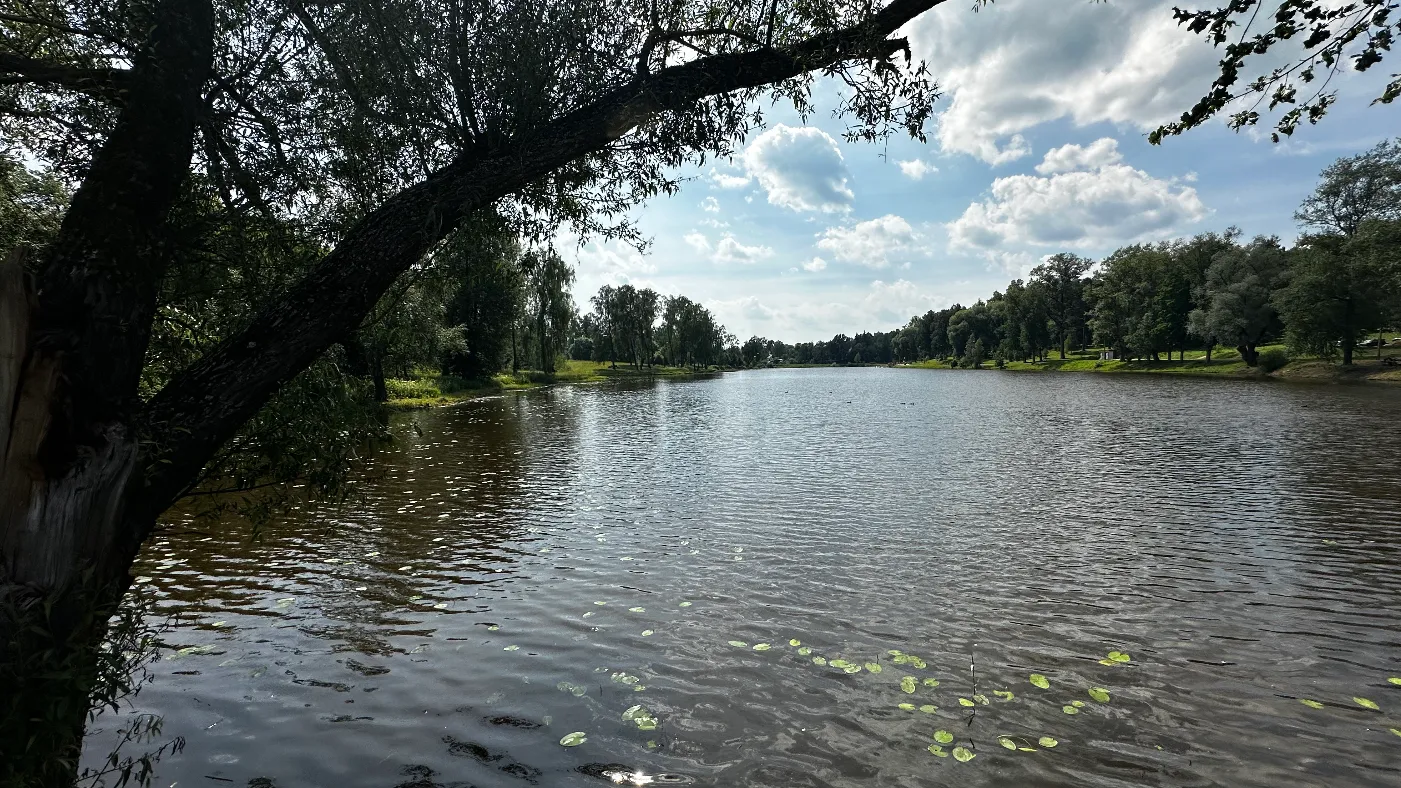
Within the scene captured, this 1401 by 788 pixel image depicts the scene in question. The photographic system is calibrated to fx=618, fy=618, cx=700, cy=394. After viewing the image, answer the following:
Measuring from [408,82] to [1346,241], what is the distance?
8489 cm

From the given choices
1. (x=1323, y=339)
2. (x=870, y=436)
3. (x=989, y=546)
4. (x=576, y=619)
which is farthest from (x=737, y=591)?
(x=1323, y=339)

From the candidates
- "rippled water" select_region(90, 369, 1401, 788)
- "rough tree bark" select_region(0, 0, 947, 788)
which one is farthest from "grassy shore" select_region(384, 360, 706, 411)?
"rough tree bark" select_region(0, 0, 947, 788)

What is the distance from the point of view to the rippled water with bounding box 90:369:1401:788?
21.4ft

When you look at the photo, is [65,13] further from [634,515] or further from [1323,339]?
[1323,339]

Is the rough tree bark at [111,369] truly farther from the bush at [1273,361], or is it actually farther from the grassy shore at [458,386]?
the bush at [1273,361]

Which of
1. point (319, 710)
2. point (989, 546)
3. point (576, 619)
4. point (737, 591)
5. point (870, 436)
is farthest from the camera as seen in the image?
point (870, 436)

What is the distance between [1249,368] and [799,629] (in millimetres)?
87124

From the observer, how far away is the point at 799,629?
9703 mm

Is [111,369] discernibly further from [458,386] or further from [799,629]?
[458,386]

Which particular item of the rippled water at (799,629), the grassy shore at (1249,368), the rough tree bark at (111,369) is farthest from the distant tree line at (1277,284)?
the rough tree bark at (111,369)

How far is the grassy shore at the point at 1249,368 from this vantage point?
187 ft

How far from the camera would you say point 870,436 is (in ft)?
108

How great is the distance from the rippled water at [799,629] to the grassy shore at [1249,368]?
51090 mm

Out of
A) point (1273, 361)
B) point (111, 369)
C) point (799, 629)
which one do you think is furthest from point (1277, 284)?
point (111, 369)
